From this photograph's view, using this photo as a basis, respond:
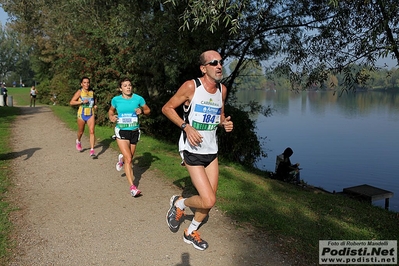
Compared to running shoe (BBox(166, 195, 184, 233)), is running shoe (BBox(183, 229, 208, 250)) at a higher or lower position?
lower

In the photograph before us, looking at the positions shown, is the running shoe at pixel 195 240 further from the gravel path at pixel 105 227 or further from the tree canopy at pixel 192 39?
the tree canopy at pixel 192 39

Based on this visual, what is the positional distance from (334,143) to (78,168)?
64.0 feet

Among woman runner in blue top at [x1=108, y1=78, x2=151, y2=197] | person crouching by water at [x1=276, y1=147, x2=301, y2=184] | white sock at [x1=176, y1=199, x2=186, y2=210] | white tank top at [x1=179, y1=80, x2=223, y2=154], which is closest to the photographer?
white tank top at [x1=179, y1=80, x2=223, y2=154]

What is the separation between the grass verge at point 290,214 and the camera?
4.66m

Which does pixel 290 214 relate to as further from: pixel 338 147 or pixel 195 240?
pixel 338 147

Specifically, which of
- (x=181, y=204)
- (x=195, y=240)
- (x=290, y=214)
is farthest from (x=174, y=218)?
(x=290, y=214)

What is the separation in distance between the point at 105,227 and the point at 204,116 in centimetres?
204

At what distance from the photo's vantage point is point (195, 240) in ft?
13.9

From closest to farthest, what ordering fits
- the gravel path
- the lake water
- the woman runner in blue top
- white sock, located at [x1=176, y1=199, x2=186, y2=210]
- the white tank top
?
the gravel path → the white tank top → white sock, located at [x1=176, y1=199, x2=186, y2=210] → the woman runner in blue top → the lake water

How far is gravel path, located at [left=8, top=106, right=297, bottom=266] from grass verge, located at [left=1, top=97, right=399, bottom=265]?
0.88 ft

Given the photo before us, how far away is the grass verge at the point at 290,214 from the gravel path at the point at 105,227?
267mm

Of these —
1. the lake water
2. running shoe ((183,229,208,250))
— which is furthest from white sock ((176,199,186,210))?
the lake water

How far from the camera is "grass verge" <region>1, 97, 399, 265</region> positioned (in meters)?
4.66

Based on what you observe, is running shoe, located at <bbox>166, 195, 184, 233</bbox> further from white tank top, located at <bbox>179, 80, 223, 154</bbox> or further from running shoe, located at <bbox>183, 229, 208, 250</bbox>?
white tank top, located at <bbox>179, 80, 223, 154</bbox>
